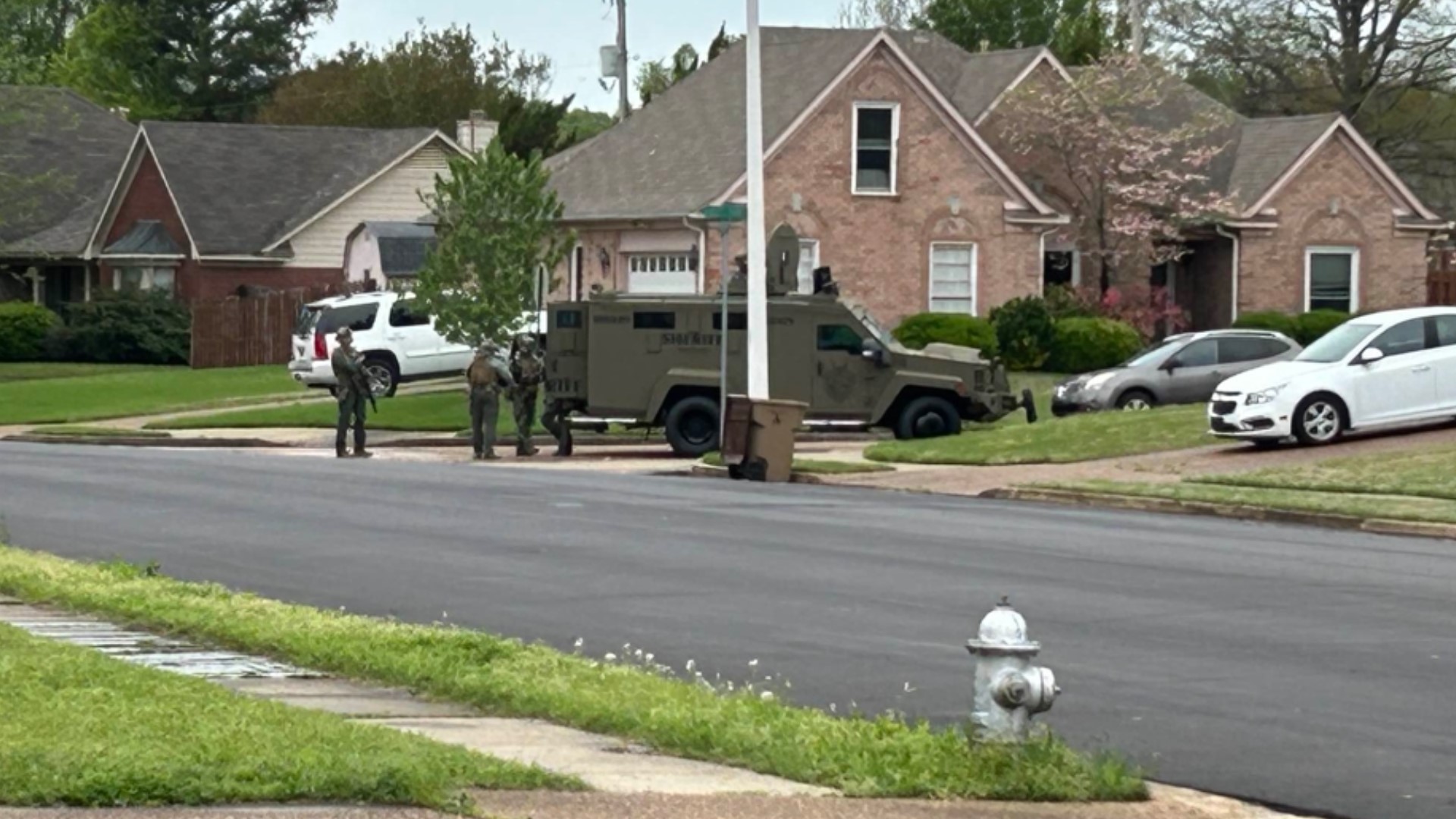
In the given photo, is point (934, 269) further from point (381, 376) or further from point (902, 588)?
point (902, 588)

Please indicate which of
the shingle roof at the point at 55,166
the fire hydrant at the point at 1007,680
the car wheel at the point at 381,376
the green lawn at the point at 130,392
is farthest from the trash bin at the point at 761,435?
the shingle roof at the point at 55,166

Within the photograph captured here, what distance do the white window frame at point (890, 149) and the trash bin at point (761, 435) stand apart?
18544 mm

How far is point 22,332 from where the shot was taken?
58.7 metres

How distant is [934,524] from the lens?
22062 mm

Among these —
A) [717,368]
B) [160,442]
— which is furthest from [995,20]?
[717,368]

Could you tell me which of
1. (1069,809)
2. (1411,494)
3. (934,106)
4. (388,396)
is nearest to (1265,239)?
(934,106)

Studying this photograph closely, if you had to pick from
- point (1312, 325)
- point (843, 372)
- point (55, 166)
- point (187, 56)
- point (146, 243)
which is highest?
point (187, 56)

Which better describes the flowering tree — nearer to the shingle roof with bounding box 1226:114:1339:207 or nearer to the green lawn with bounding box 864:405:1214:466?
the shingle roof with bounding box 1226:114:1339:207

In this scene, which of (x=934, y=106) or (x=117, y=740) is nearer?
(x=117, y=740)

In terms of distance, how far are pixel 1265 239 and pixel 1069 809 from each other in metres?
43.3

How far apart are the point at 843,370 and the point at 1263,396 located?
7458 mm

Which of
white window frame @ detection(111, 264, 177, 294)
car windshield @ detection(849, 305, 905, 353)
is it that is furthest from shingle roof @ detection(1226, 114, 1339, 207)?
white window frame @ detection(111, 264, 177, 294)

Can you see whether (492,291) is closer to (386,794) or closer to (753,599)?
(753,599)

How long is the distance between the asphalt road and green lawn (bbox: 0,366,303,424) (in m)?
18.2
